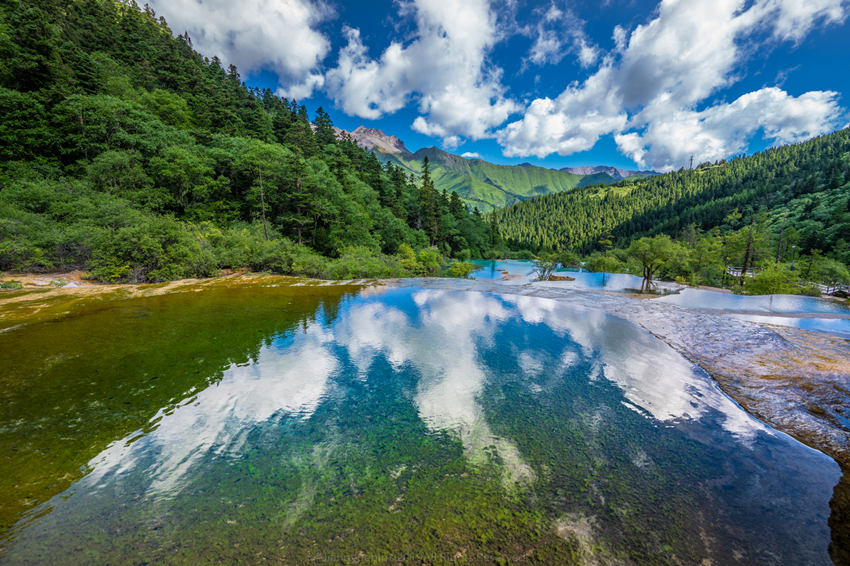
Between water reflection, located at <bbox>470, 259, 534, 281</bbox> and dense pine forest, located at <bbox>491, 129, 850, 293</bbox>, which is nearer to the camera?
dense pine forest, located at <bbox>491, 129, 850, 293</bbox>

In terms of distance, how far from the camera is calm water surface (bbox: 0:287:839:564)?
2822 mm

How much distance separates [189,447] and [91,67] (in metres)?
44.1

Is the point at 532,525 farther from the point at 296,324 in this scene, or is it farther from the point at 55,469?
the point at 296,324

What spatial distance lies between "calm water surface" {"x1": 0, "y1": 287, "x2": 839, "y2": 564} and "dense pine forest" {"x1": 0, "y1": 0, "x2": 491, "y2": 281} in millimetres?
9840

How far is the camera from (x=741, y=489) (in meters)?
3.63

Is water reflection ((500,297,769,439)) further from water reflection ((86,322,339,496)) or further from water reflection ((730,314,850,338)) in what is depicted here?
water reflection ((86,322,339,496))

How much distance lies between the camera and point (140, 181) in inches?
857

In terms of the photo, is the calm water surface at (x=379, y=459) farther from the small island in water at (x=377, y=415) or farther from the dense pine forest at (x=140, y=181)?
the dense pine forest at (x=140, y=181)

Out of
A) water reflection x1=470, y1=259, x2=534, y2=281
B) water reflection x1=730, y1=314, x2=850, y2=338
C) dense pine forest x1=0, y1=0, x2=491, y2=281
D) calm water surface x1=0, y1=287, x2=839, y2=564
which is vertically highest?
dense pine forest x1=0, y1=0, x2=491, y2=281

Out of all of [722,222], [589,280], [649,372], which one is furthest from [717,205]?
[649,372]

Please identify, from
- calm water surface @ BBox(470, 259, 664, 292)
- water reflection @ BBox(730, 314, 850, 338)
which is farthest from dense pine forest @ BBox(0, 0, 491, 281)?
water reflection @ BBox(730, 314, 850, 338)

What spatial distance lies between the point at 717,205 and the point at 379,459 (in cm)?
15615

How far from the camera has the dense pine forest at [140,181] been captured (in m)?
14.7

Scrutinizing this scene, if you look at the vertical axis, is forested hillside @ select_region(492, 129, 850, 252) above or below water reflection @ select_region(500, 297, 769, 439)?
above
